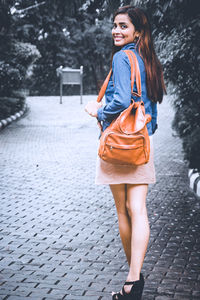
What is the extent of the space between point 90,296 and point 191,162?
5364mm

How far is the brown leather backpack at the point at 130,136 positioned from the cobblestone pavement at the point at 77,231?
109 centimetres

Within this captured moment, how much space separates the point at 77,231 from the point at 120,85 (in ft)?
8.39

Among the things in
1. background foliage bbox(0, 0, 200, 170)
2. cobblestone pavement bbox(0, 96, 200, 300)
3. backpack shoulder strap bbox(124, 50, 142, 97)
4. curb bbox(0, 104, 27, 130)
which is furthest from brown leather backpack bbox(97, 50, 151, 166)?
curb bbox(0, 104, 27, 130)

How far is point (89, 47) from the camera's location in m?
30.5

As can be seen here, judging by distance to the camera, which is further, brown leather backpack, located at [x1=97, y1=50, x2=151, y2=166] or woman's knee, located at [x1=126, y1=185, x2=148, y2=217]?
woman's knee, located at [x1=126, y1=185, x2=148, y2=217]

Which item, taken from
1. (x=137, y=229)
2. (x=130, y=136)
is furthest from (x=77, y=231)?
(x=130, y=136)

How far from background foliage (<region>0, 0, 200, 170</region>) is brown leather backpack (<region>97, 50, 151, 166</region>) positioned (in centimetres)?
194

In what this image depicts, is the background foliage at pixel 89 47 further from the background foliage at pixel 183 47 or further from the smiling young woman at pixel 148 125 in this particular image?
the smiling young woman at pixel 148 125

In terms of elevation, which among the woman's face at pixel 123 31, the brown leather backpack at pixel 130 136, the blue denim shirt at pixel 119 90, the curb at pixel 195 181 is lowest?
the curb at pixel 195 181

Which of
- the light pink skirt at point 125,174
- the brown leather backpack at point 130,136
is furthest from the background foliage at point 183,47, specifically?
the light pink skirt at point 125,174

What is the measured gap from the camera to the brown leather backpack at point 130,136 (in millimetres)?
3465

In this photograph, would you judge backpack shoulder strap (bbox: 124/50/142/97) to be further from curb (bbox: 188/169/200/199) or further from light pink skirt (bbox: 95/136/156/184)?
curb (bbox: 188/169/200/199)

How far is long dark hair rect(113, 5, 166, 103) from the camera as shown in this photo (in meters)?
3.61

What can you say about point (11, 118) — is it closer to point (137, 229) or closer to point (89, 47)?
point (137, 229)
